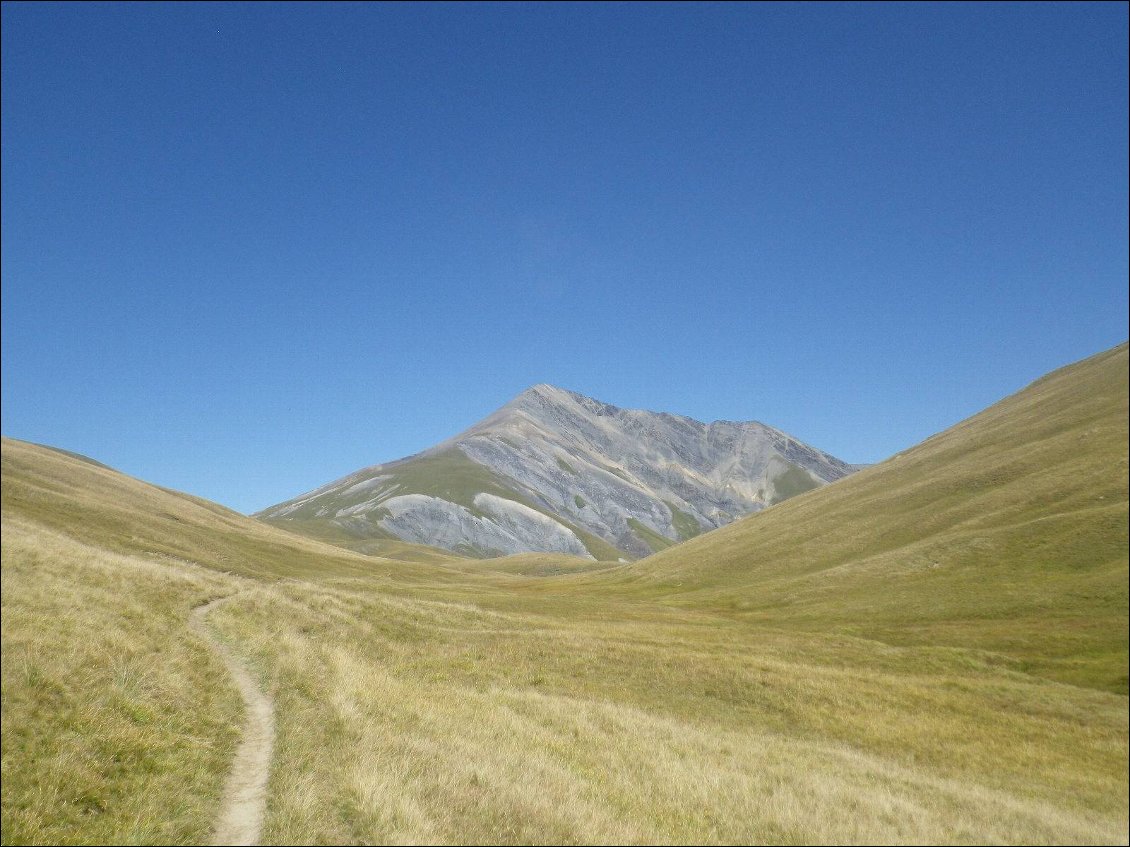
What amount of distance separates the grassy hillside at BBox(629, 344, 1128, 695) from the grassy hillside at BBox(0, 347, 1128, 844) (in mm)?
536

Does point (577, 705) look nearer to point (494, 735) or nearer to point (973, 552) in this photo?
point (494, 735)

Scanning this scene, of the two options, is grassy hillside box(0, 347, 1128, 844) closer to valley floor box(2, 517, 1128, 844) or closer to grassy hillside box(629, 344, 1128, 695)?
valley floor box(2, 517, 1128, 844)

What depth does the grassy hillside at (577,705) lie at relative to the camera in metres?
9.95

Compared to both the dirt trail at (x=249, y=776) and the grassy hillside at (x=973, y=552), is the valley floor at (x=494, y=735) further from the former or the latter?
the grassy hillside at (x=973, y=552)

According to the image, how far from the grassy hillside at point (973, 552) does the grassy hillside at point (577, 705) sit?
0.54 metres

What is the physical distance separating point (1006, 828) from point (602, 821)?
11329mm

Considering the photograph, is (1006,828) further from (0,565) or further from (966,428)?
(966,428)

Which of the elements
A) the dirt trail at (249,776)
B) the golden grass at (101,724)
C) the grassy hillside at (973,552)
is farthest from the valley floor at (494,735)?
the grassy hillside at (973,552)

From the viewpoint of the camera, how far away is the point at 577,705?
24.8m

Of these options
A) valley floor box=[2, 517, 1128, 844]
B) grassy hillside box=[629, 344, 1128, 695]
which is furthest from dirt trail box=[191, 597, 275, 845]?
grassy hillside box=[629, 344, 1128, 695]

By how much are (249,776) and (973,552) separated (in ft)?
268

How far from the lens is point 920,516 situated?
3777 inches

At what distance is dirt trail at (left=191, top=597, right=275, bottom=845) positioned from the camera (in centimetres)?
890

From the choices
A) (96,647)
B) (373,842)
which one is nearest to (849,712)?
(373,842)
